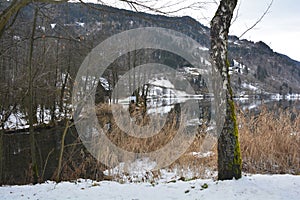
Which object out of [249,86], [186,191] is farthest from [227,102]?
[249,86]

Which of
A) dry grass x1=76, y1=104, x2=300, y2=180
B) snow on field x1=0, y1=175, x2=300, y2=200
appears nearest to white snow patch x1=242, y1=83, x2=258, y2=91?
dry grass x1=76, y1=104, x2=300, y2=180

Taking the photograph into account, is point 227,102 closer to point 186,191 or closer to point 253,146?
point 186,191

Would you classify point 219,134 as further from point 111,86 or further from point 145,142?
point 111,86

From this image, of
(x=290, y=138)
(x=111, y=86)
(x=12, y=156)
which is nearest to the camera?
(x=290, y=138)

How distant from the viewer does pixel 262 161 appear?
597cm

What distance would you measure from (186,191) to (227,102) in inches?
43.0

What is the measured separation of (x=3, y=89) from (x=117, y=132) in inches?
120

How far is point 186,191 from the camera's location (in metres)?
3.11

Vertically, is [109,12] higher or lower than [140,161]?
higher

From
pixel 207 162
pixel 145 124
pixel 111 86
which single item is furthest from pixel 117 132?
pixel 111 86

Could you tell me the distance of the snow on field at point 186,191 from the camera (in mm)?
2838

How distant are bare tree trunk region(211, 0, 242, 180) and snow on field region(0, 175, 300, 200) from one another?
0.17 metres

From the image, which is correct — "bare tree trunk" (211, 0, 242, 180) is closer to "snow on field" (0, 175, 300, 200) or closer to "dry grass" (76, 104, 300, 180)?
"snow on field" (0, 175, 300, 200)

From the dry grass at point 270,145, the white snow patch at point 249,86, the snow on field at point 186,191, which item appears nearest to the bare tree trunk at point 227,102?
the snow on field at point 186,191
